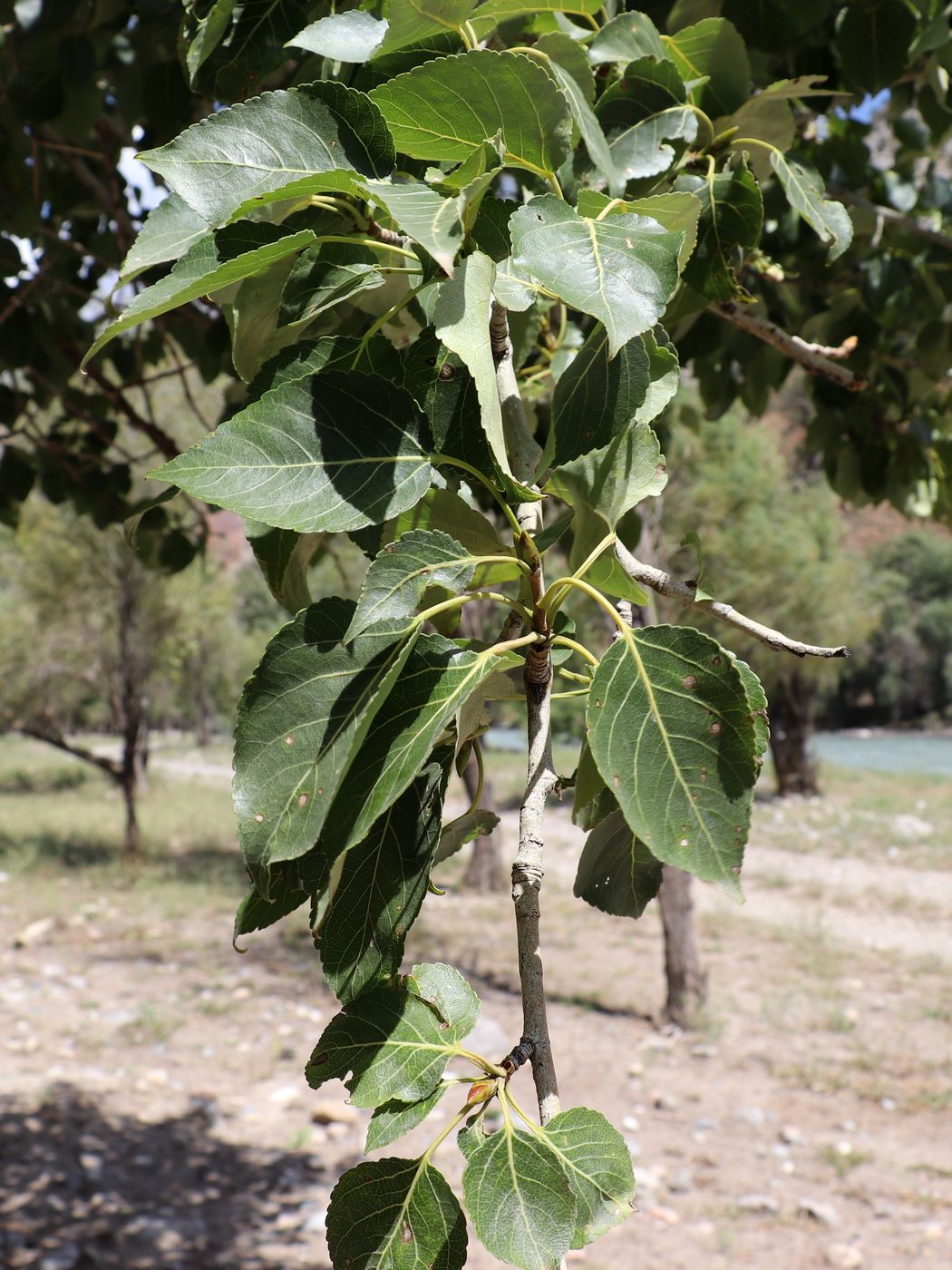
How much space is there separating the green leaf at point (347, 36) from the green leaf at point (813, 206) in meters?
0.35

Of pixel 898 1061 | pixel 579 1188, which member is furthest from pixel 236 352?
pixel 898 1061

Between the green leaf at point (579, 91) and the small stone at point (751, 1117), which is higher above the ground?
the green leaf at point (579, 91)

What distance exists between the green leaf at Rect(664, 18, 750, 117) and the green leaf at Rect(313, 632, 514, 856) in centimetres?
55

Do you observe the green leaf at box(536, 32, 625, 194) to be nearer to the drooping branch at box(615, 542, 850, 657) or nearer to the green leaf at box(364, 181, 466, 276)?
the green leaf at box(364, 181, 466, 276)

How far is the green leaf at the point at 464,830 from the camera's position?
2.16 ft

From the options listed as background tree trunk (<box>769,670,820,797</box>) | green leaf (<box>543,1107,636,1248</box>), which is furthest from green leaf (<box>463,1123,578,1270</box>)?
background tree trunk (<box>769,670,820,797</box>)

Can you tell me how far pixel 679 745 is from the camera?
482 millimetres

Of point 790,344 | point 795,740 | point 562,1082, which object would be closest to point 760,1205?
point 562,1082

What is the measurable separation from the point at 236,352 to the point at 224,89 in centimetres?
30

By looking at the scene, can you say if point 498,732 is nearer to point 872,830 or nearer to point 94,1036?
point 872,830

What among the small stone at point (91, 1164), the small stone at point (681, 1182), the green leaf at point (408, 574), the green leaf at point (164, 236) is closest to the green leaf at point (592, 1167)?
the green leaf at point (408, 574)

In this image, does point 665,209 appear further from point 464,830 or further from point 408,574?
point 464,830

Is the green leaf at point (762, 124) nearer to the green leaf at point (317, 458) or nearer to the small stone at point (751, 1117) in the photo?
the green leaf at point (317, 458)

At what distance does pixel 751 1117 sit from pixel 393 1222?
14.2 ft
